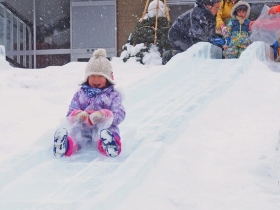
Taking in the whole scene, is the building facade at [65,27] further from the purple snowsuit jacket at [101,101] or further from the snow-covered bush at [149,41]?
the purple snowsuit jacket at [101,101]

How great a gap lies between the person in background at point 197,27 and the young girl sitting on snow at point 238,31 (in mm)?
320

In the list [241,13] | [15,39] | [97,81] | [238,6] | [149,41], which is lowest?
[97,81]

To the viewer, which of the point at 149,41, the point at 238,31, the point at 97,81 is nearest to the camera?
the point at 97,81

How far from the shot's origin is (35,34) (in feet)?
59.3

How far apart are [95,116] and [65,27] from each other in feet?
48.9

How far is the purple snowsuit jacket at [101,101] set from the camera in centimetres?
430

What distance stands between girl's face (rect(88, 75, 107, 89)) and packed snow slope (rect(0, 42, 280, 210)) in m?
0.19

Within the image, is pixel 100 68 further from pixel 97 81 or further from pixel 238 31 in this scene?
pixel 238 31

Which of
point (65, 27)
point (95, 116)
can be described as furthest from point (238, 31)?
point (65, 27)

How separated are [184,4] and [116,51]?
2423 millimetres

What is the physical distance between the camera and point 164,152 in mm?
3930

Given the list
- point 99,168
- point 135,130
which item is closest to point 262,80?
point 135,130

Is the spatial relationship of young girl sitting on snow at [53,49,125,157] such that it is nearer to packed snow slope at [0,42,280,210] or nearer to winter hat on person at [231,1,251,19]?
packed snow slope at [0,42,280,210]

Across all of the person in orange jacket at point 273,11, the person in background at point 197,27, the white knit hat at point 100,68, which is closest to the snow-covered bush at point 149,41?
the person in background at point 197,27
